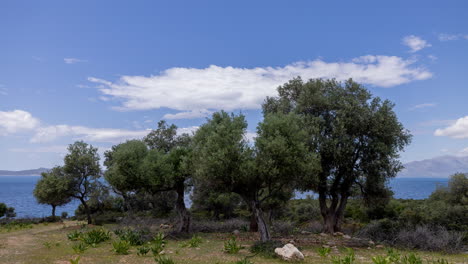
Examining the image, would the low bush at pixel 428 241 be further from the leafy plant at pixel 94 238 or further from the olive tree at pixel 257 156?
the leafy plant at pixel 94 238

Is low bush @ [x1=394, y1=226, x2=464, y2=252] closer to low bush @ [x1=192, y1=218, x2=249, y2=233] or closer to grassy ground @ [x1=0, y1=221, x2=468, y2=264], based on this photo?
grassy ground @ [x1=0, y1=221, x2=468, y2=264]

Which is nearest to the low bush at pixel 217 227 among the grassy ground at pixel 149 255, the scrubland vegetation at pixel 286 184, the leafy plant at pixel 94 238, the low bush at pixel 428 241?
the scrubland vegetation at pixel 286 184

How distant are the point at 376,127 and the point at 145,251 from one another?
58.9ft

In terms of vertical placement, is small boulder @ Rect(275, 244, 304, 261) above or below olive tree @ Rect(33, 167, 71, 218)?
below

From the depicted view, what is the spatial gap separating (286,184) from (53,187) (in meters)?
28.1

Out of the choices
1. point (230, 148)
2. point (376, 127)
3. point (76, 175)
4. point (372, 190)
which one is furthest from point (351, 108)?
point (76, 175)

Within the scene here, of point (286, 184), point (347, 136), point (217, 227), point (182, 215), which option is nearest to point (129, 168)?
point (182, 215)

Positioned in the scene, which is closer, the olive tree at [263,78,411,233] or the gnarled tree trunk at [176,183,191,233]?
the olive tree at [263,78,411,233]

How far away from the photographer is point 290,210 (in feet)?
136

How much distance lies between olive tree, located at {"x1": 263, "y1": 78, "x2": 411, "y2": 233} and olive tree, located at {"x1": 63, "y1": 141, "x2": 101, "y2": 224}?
947 inches

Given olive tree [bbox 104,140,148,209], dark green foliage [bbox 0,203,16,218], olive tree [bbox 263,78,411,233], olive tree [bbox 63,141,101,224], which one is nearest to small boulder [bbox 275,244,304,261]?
olive tree [bbox 263,78,411,233]

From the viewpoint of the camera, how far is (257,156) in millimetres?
18641

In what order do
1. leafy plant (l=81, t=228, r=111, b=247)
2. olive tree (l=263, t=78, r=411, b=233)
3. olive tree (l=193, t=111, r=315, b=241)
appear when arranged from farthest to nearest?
olive tree (l=263, t=78, r=411, b=233) → leafy plant (l=81, t=228, r=111, b=247) → olive tree (l=193, t=111, r=315, b=241)

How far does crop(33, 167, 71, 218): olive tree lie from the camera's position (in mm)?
35125
